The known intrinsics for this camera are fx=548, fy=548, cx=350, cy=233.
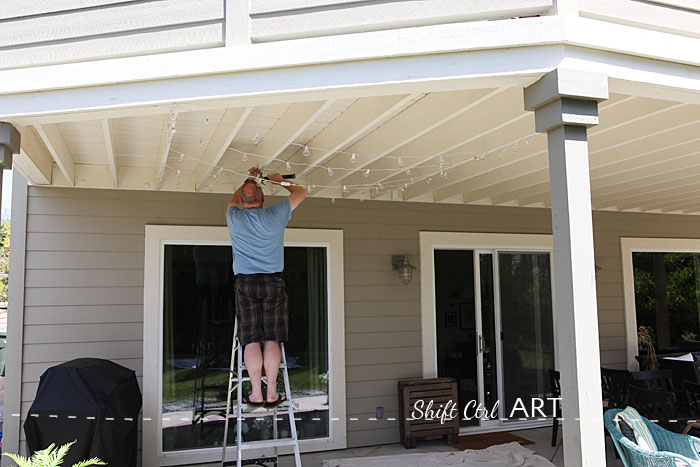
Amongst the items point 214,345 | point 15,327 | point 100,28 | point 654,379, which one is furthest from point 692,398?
point 15,327

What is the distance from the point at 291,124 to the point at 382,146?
75 centimetres

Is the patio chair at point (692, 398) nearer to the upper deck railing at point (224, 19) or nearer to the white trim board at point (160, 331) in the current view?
the white trim board at point (160, 331)

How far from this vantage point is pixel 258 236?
3.78 m

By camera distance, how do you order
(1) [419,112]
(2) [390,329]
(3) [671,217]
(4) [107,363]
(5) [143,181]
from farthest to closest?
1. (3) [671,217]
2. (2) [390,329]
3. (5) [143,181]
4. (4) [107,363]
5. (1) [419,112]

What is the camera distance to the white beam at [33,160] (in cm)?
344

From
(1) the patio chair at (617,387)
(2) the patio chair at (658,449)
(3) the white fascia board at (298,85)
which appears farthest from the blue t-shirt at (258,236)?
(1) the patio chair at (617,387)

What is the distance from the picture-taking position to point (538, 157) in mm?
4168

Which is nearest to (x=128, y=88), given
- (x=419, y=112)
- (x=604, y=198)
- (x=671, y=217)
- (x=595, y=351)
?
(x=419, y=112)

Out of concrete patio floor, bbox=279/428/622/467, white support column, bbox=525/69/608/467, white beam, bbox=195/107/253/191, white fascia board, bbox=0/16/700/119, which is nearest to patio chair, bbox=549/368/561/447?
concrete patio floor, bbox=279/428/622/467

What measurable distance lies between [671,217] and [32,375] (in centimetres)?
720

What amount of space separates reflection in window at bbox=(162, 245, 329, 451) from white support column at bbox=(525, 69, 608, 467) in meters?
3.42

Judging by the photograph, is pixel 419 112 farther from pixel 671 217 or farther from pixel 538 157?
pixel 671 217

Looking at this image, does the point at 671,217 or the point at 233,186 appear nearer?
the point at 233,186

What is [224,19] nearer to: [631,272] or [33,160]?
[33,160]
